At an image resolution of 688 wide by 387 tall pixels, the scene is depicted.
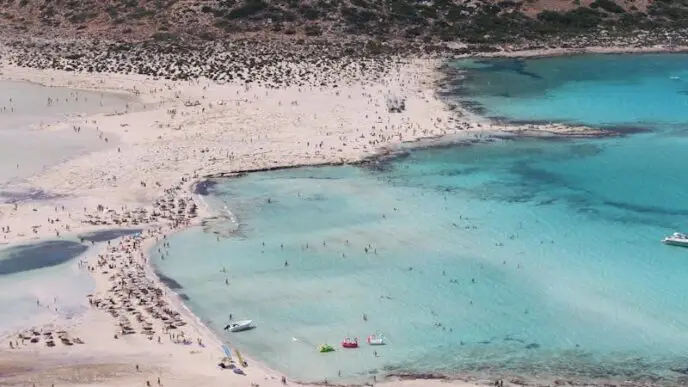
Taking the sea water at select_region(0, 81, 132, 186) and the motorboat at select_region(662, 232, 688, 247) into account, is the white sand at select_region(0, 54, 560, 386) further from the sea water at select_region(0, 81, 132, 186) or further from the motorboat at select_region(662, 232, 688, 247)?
the motorboat at select_region(662, 232, 688, 247)

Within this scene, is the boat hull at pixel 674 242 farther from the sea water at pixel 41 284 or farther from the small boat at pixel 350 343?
the sea water at pixel 41 284

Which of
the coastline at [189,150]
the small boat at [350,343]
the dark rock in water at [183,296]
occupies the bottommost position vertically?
the small boat at [350,343]

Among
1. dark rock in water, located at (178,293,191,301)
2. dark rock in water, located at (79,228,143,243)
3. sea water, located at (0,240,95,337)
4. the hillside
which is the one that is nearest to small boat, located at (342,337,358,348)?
dark rock in water, located at (178,293,191,301)

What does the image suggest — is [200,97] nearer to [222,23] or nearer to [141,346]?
[222,23]

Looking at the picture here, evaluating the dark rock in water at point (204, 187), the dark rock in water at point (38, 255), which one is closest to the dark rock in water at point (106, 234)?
the dark rock in water at point (38, 255)

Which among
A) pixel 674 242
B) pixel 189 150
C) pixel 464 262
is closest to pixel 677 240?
pixel 674 242

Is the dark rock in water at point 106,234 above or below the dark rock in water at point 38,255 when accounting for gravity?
above
